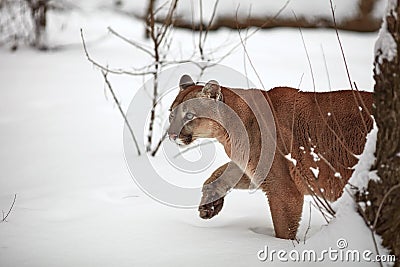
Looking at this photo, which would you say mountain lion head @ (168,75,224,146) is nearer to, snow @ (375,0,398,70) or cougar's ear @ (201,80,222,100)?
cougar's ear @ (201,80,222,100)

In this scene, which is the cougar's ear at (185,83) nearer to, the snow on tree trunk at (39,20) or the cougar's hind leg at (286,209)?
the cougar's hind leg at (286,209)

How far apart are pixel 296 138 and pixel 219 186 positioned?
1.97ft

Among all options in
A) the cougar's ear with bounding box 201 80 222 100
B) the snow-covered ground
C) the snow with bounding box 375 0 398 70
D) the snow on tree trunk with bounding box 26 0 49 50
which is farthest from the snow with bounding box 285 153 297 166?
the snow on tree trunk with bounding box 26 0 49 50

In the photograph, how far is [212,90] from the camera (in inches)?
144

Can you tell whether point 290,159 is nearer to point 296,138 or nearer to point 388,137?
point 296,138

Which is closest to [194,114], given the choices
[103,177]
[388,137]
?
[103,177]

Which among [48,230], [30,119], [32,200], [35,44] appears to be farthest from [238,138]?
[35,44]

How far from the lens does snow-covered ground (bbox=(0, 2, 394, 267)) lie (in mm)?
3125

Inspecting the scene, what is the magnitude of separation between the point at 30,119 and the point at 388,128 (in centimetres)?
424

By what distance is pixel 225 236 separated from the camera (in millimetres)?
3434

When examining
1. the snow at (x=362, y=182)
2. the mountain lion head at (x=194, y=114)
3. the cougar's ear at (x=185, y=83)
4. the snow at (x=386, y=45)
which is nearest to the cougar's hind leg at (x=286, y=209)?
the mountain lion head at (x=194, y=114)

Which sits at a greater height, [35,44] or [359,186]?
[359,186]

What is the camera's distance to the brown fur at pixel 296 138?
3.49 m

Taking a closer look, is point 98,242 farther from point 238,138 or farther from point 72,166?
point 72,166
